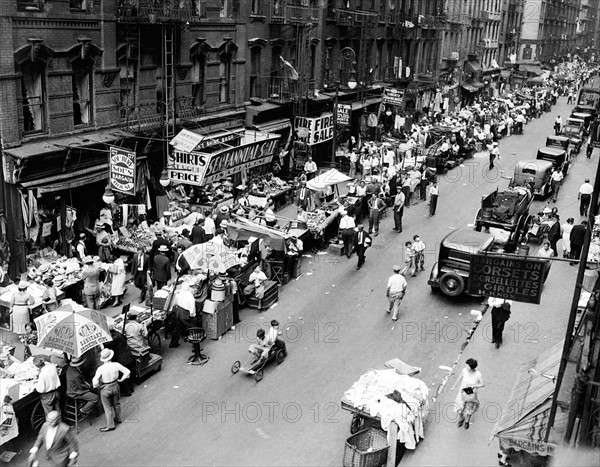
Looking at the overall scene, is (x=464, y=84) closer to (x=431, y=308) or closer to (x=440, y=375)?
(x=431, y=308)

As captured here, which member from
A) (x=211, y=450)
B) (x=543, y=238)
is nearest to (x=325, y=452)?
(x=211, y=450)

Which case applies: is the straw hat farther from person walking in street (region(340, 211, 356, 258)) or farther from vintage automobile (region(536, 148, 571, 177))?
vintage automobile (region(536, 148, 571, 177))

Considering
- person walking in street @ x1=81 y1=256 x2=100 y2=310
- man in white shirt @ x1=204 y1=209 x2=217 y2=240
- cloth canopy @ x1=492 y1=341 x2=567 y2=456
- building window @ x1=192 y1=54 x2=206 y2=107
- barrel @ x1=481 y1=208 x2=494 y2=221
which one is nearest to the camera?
cloth canopy @ x1=492 y1=341 x2=567 y2=456

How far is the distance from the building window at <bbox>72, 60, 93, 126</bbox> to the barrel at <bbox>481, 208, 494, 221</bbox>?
1428 centimetres

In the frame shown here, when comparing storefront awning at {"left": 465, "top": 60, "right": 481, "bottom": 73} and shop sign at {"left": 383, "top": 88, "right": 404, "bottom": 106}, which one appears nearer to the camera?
shop sign at {"left": 383, "top": 88, "right": 404, "bottom": 106}

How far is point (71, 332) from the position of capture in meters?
13.6

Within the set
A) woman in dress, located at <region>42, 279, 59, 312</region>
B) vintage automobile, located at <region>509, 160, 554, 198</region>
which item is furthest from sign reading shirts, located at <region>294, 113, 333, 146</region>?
woman in dress, located at <region>42, 279, 59, 312</region>

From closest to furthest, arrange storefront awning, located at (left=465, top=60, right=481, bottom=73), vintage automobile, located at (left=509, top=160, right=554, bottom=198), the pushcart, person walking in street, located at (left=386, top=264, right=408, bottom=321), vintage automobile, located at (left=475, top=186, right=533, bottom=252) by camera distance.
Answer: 1. the pushcart
2. person walking in street, located at (left=386, top=264, right=408, bottom=321)
3. vintage automobile, located at (left=475, top=186, right=533, bottom=252)
4. vintage automobile, located at (left=509, top=160, right=554, bottom=198)
5. storefront awning, located at (left=465, top=60, right=481, bottom=73)

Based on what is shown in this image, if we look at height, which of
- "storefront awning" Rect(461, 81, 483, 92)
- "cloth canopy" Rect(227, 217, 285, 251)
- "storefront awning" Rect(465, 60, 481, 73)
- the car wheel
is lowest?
the car wheel

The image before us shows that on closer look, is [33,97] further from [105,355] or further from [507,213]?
[507,213]

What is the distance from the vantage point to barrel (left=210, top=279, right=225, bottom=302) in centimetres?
1796

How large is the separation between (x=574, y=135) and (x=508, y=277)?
1583 inches

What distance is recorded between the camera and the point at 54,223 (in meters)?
21.0

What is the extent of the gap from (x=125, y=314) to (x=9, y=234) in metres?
5.88
